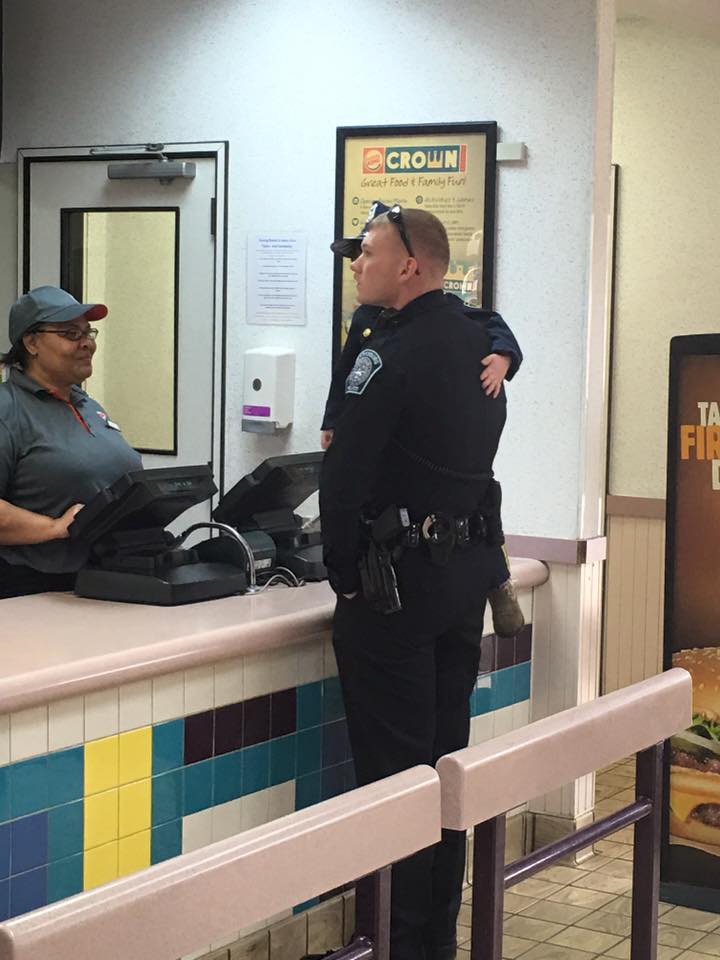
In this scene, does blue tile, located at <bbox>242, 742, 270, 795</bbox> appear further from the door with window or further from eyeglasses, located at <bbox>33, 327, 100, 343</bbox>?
the door with window

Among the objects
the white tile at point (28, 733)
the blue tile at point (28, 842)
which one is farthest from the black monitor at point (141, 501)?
the blue tile at point (28, 842)

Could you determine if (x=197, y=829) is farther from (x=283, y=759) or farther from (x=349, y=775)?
(x=349, y=775)

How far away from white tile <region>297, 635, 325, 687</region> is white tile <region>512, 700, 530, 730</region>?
3.31 feet

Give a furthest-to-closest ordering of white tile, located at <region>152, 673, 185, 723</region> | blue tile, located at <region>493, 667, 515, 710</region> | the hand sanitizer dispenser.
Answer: the hand sanitizer dispenser → blue tile, located at <region>493, 667, 515, 710</region> → white tile, located at <region>152, 673, 185, 723</region>

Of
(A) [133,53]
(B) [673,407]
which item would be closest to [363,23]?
(A) [133,53]

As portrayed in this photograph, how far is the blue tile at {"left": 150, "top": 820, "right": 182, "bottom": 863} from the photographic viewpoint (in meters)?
3.09

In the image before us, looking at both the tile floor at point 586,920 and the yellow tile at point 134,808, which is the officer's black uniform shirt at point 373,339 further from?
the tile floor at point 586,920

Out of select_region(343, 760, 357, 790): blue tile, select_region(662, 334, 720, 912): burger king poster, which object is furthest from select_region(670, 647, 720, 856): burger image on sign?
select_region(343, 760, 357, 790): blue tile

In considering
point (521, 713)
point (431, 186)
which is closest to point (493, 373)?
point (431, 186)

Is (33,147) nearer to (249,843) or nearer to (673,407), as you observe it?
(673,407)

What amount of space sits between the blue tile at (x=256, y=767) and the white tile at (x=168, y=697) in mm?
254

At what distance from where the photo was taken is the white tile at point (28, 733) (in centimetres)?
275

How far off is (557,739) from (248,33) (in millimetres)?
3578

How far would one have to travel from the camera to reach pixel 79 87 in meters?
5.09
